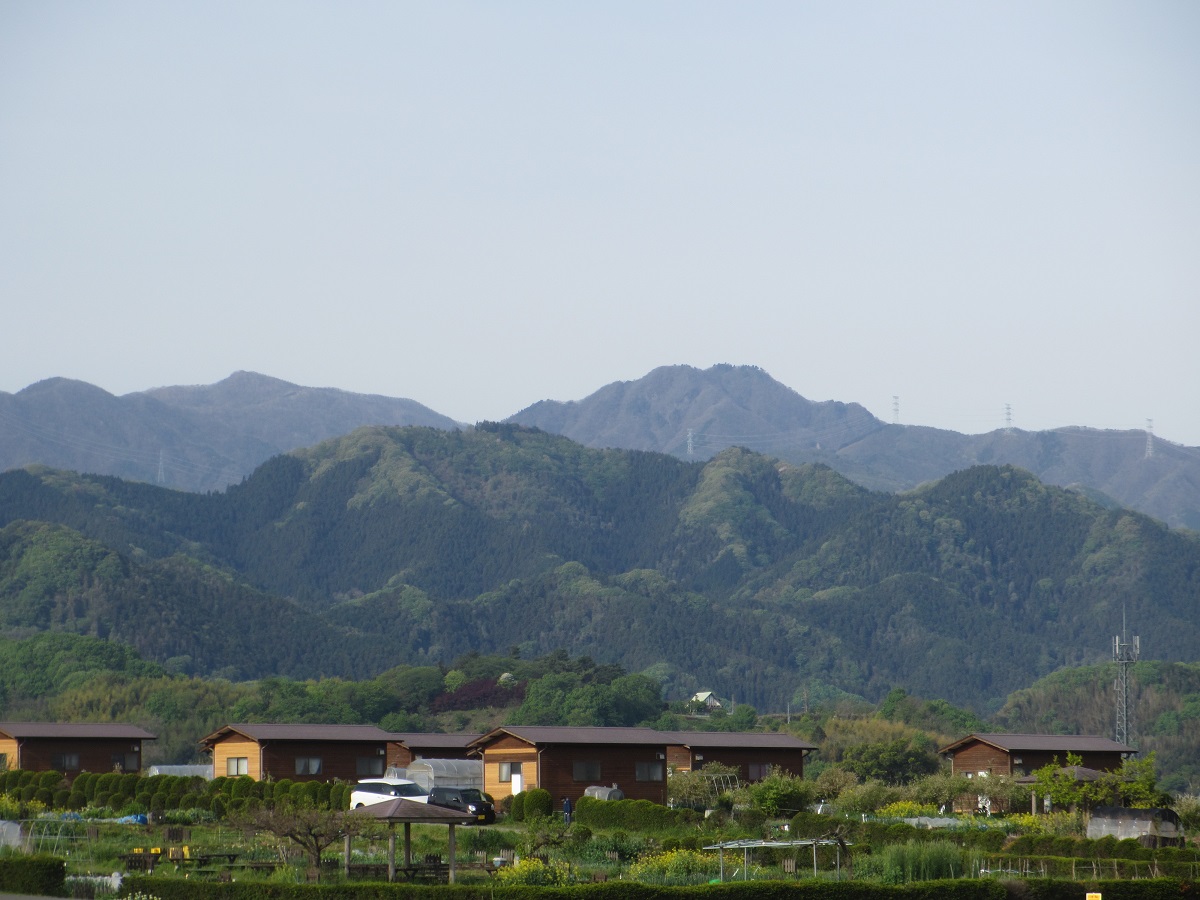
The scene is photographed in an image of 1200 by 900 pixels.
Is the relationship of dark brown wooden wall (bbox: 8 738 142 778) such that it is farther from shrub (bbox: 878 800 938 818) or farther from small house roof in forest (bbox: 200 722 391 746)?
shrub (bbox: 878 800 938 818)

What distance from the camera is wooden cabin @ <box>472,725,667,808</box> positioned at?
63.2m

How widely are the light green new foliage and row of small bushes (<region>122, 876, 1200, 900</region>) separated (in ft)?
20.4

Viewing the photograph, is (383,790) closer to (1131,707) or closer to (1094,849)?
(1094,849)

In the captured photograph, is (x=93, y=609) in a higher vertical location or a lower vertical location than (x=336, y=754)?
higher

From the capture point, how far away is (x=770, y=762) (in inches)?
2822

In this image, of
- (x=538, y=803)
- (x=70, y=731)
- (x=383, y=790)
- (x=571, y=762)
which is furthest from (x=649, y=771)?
(x=70, y=731)

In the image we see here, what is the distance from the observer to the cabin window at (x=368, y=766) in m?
68.0

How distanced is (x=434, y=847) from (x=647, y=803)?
9.57m

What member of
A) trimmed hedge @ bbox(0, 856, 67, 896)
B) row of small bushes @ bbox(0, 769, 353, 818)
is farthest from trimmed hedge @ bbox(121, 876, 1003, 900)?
row of small bushes @ bbox(0, 769, 353, 818)

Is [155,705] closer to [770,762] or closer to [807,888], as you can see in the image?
[770,762]

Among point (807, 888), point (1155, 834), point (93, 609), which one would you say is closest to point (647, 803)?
point (1155, 834)

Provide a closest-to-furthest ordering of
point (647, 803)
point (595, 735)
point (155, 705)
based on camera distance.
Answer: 1. point (647, 803)
2. point (595, 735)
3. point (155, 705)

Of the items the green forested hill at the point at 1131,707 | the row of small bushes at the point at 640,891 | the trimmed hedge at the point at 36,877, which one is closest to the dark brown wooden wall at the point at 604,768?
the trimmed hedge at the point at 36,877

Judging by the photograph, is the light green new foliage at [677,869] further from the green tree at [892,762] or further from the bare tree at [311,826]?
the green tree at [892,762]
